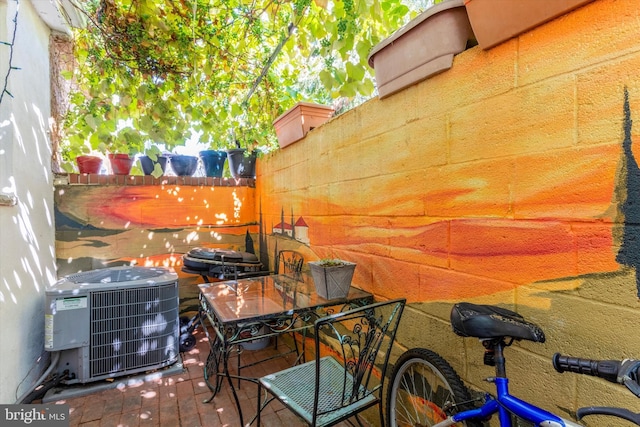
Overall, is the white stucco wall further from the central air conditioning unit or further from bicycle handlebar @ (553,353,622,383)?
bicycle handlebar @ (553,353,622,383)

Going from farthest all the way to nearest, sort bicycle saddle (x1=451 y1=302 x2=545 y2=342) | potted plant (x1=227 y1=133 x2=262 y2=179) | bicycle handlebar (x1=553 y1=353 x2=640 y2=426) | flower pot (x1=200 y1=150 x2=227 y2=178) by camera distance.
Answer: flower pot (x1=200 y1=150 x2=227 y2=178)
potted plant (x1=227 y1=133 x2=262 y2=179)
bicycle saddle (x1=451 y1=302 x2=545 y2=342)
bicycle handlebar (x1=553 y1=353 x2=640 y2=426)

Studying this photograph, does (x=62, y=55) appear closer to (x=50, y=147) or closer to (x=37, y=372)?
(x=50, y=147)

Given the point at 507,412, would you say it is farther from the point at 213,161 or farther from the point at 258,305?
the point at 213,161

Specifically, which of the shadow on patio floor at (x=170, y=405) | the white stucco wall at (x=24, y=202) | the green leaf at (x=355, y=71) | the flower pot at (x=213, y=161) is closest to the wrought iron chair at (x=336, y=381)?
the shadow on patio floor at (x=170, y=405)

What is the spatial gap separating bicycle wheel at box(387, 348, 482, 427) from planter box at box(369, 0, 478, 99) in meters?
1.20

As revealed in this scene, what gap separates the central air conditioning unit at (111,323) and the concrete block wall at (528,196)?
1837mm

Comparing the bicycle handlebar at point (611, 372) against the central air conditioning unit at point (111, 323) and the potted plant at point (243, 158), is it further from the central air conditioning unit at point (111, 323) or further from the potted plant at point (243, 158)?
the potted plant at point (243, 158)

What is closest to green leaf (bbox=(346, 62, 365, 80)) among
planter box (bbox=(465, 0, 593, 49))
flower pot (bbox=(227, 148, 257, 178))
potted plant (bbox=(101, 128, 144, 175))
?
planter box (bbox=(465, 0, 593, 49))

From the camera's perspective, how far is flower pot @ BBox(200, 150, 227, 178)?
12.6 feet

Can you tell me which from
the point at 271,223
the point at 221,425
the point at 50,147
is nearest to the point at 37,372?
the point at 221,425

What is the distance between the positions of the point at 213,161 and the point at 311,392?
306cm

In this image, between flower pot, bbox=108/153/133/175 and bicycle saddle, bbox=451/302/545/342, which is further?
flower pot, bbox=108/153/133/175

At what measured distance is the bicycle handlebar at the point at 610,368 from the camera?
2.13 feet

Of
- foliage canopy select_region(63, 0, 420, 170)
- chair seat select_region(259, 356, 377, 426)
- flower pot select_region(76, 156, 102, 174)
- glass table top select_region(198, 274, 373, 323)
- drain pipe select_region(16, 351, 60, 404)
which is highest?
foliage canopy select_region(63, 0, 420, 170)
